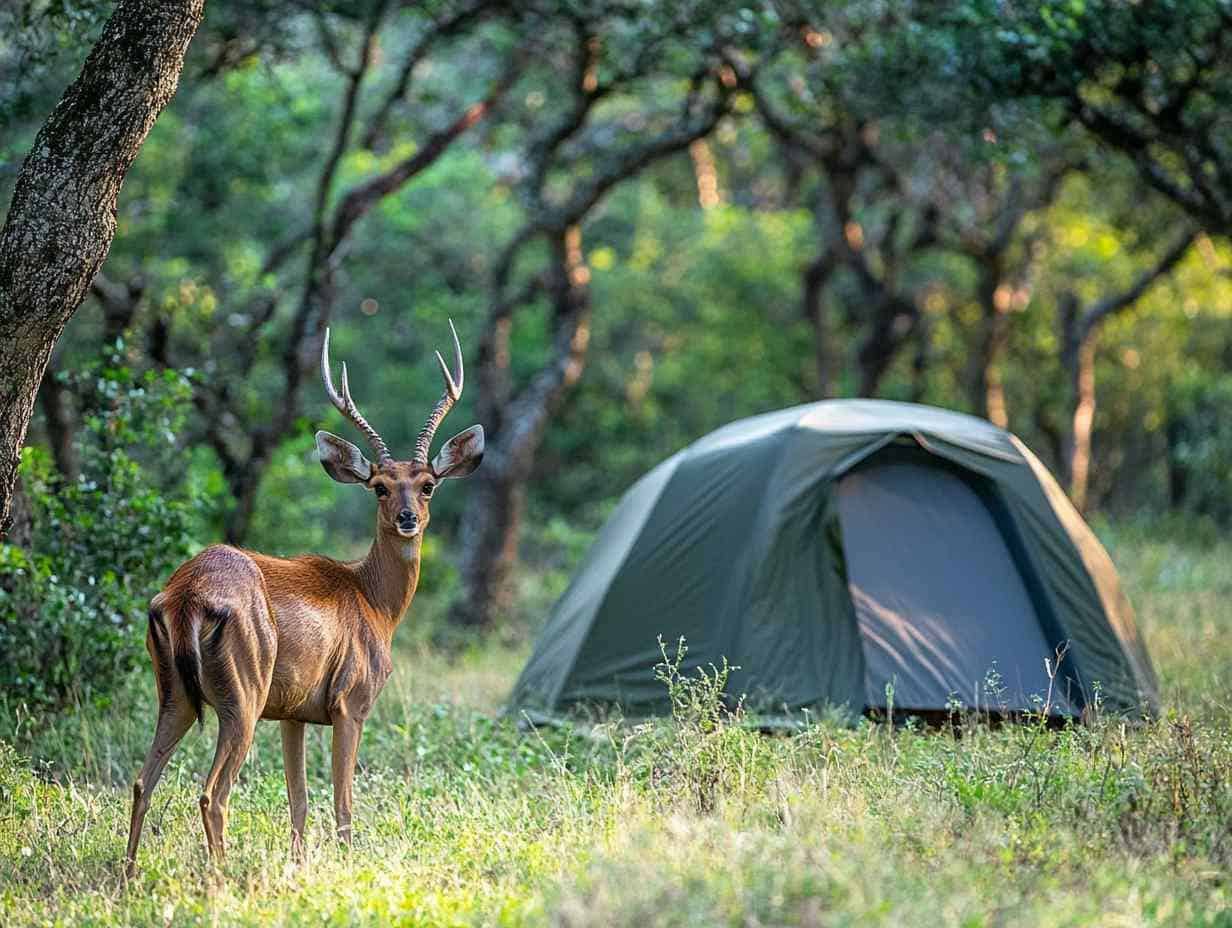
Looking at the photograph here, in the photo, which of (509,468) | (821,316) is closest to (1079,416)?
(821,316)

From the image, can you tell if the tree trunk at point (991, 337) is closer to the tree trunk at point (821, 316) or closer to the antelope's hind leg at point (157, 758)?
the tree trunk at point (821, 316)

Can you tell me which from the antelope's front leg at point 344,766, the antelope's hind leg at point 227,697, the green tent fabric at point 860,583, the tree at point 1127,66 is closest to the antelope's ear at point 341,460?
the antelope's front leg at point 344,766

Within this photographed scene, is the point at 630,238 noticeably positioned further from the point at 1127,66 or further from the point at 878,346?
the point at 1127,66

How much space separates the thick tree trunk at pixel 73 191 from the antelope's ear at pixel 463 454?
188cm

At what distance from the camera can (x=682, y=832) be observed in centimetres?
515

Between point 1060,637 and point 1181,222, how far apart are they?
523 inches

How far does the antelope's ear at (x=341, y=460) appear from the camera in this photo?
24.7ft

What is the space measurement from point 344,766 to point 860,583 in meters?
3.75

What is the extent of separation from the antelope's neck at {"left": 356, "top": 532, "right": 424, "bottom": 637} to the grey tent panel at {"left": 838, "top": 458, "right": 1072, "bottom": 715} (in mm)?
2966

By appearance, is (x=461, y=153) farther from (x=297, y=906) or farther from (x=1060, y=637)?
(x=297, y=906)

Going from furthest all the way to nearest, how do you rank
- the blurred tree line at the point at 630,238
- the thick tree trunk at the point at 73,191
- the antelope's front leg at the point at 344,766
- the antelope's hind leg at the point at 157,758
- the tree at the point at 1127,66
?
the blurred tree line at the point at 630,238 < the tree at the point at 1127,66 < the antelope's front leg at the point at 344,766 < the thick tree trunk at the point at 73,191 < the antelope's hind leg at the point at 157,758

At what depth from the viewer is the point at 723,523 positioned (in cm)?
985

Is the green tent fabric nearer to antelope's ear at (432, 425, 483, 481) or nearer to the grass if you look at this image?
the grass

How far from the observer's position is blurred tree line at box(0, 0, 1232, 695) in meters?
12.3
